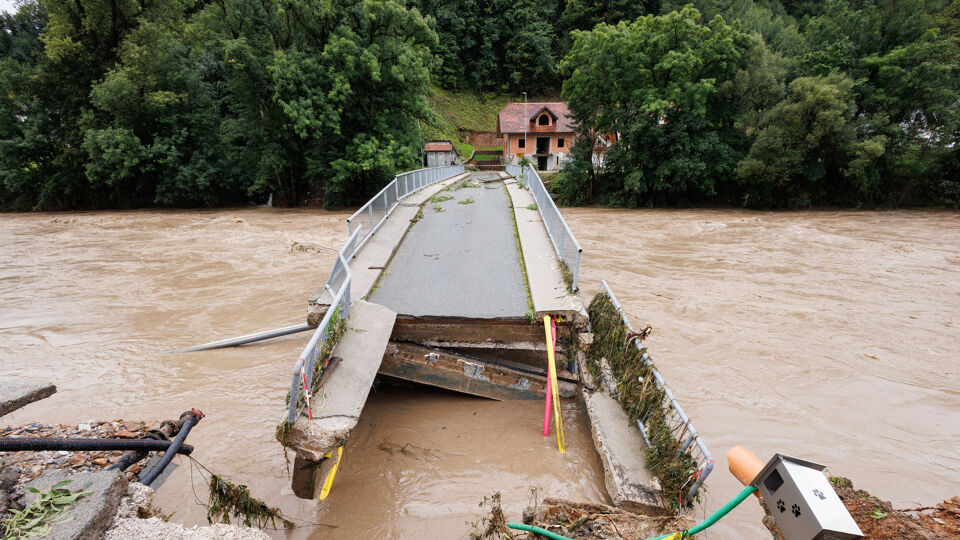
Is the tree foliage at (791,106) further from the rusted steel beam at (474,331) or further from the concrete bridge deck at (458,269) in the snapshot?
the rusted steel beam at (474,331)

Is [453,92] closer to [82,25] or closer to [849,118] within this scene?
[82,25]

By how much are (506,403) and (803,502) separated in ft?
17.2

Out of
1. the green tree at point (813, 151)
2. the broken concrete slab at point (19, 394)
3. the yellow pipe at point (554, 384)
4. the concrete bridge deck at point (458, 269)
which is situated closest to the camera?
the broken concrete slab at point (19, 394)

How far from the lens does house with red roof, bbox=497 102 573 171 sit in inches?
1858

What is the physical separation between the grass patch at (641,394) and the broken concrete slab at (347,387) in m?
3.38

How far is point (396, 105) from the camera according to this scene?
89.3ft

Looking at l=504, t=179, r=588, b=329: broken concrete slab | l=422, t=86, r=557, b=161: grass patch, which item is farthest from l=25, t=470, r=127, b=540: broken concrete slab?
l=422, t=86, r=557, b=161: grass patch

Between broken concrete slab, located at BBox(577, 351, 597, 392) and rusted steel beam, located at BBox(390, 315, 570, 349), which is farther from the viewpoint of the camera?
rusted steel beam, located at BBox(390, 315, 570, 349)

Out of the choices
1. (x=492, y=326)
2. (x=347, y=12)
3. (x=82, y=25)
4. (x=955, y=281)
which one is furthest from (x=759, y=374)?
(x=82, y=25)

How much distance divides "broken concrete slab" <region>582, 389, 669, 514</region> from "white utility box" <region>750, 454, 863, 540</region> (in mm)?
2913

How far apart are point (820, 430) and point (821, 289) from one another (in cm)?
796

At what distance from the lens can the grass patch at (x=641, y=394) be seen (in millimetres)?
4074

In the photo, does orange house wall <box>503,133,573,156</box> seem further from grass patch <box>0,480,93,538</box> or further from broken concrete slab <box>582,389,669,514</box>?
grass patch <box>0,480,93,538</box>

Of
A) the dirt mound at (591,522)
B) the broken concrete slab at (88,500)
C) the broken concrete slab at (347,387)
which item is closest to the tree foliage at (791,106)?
the broken concrete slab at (347,387)
